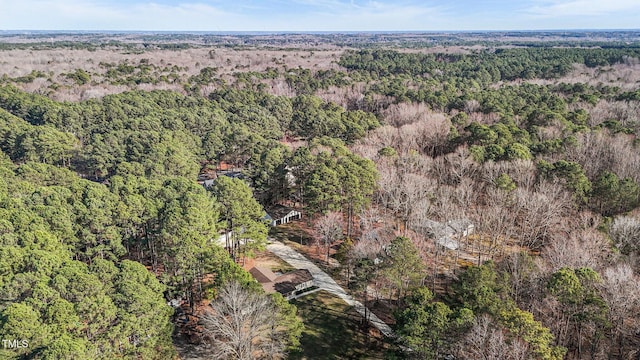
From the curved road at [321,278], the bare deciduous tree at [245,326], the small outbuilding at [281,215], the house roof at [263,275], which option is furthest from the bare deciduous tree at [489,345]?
the small outbuilding at [281,215]

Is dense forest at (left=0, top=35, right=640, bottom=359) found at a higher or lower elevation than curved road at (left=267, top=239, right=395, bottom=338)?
higher

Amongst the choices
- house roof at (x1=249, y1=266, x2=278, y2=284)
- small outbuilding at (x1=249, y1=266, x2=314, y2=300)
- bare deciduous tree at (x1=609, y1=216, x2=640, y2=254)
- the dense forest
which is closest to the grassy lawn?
small outbuilding at (x1=249, y1=266, x2=314, y2=300)

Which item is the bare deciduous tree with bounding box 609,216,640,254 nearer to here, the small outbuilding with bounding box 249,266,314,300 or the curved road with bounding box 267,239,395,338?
the curved road with bounding box 267,239,395,338

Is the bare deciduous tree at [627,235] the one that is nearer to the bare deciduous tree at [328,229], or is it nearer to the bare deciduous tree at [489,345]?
the bare deciduous tree at [489,345]

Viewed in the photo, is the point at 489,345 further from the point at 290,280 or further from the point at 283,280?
the point at 283,280

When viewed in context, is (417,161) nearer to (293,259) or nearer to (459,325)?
(293,259)

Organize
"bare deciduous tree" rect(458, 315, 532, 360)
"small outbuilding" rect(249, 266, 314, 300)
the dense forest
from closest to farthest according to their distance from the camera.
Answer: "bare deciduous tree" rect(458, 315, 532, 360) → the dense forest → "small outbuilding" rect(249, 266, 314, 300)
